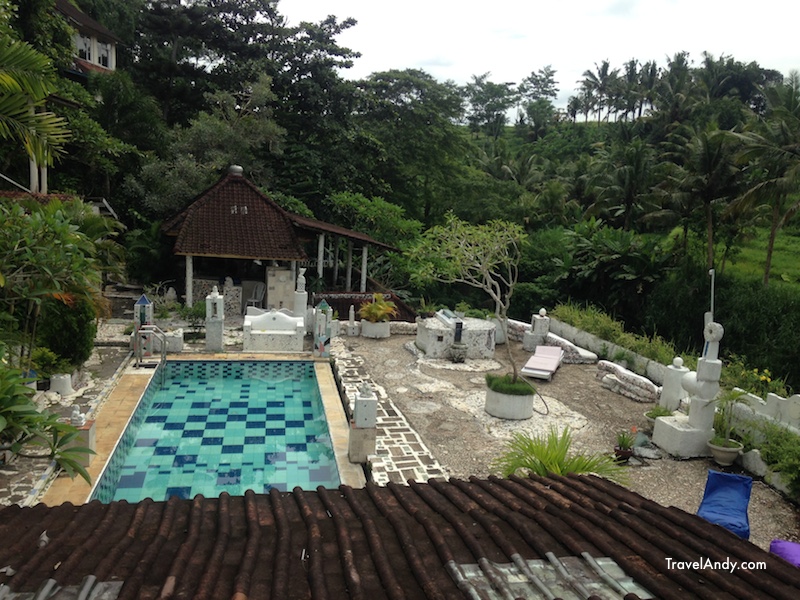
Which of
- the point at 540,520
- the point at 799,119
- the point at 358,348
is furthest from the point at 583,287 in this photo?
the point at 540,520

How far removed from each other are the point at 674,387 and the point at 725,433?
1801 mm

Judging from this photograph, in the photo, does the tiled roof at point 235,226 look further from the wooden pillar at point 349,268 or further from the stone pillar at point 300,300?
the wooden pillar at point 349,268

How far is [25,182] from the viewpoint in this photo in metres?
19.4

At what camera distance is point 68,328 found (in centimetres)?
1045

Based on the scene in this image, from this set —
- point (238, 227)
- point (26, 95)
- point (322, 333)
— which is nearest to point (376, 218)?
point (238, 227)

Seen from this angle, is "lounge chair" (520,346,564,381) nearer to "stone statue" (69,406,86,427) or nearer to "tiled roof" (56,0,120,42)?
"stone statue" (69,406,86,427)

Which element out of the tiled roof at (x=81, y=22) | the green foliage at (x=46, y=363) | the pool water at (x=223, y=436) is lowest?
the pool water at (x=223, y=436)

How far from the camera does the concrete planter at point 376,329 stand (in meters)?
16.2

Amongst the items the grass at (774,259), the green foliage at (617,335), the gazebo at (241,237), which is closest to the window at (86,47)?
the gazebo at (241,237)

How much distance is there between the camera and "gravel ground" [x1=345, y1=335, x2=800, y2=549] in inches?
293

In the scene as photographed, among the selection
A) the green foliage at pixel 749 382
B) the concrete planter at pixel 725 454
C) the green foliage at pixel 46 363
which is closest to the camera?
the concrete planter at pixel 725 454

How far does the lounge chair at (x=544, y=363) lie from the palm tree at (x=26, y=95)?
1020cm

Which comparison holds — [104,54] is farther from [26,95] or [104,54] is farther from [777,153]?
[777,153]

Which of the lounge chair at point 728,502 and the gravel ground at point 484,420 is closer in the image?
the lounge chair at point 728,502
